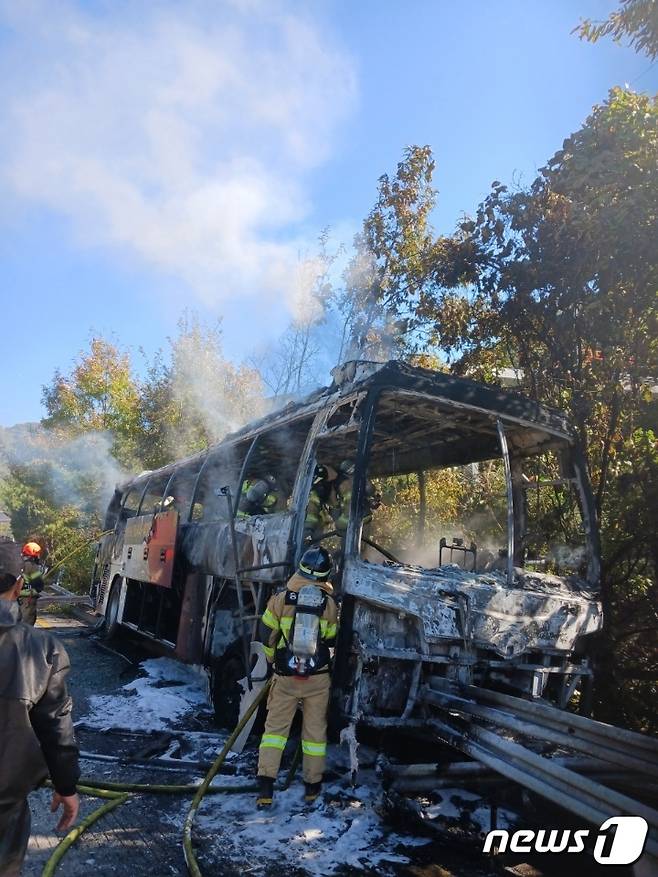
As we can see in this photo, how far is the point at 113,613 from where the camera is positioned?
10.5 metres

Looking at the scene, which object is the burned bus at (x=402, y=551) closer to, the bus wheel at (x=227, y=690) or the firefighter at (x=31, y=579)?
the bus wheel at (x=227, y=690)

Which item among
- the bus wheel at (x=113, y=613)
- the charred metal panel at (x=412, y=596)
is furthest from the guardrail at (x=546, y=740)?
the bus wheel at (x=113, y=613)

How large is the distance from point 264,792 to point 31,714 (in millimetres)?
2363

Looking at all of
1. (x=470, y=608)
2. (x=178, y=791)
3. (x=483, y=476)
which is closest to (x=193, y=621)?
(x=178, y=791)

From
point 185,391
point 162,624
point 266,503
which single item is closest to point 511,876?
point 266,503

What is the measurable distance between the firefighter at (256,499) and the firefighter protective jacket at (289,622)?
6.42 feet

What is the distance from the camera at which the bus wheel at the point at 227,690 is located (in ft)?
18.6

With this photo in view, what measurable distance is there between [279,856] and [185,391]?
19.3 meters

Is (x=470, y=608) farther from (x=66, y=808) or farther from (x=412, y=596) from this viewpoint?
(x=66, y=808)

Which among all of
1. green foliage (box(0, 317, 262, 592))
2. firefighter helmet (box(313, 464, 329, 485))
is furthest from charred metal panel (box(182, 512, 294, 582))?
green foliage (box(0, 317, 262, 592))

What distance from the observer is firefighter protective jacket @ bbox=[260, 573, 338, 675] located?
413cm

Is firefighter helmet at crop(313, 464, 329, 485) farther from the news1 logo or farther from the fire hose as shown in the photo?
the news1 logo

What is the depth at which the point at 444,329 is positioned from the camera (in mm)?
8555

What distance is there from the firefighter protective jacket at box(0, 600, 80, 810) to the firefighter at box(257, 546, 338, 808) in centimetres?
203
